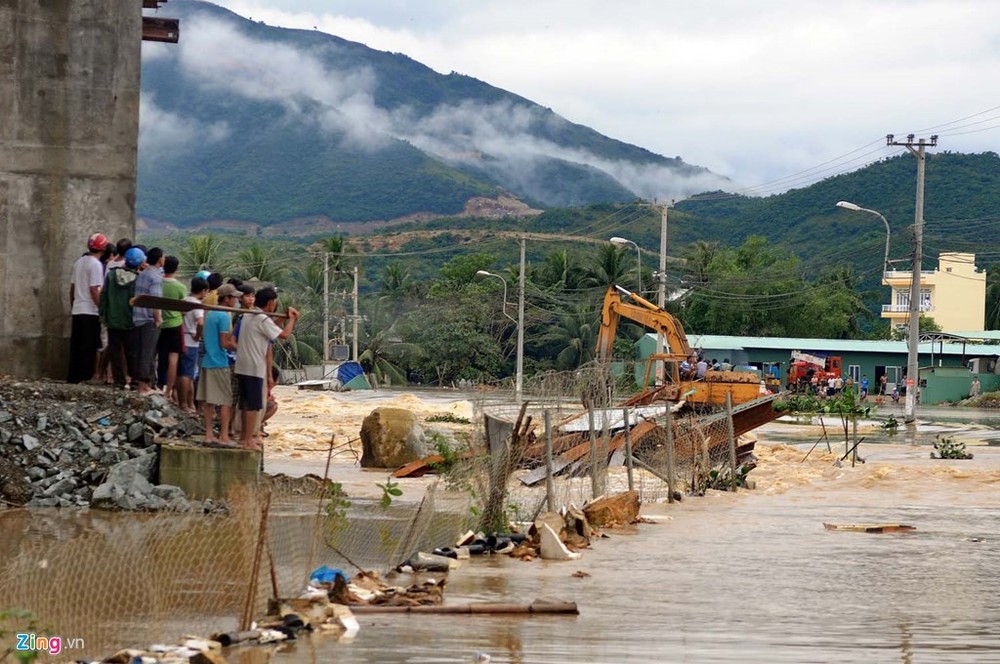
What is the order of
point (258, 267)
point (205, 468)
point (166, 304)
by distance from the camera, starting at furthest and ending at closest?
1. point (258, 267)
2. point (205, 468)
3. point (166, 304)

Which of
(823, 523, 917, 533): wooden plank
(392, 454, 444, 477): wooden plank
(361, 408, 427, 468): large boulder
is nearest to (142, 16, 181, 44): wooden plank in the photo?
(361, 408, 427, 468): large boulder

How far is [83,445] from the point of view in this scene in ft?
51.0

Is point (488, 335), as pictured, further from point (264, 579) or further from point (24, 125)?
A: point (264, 579)

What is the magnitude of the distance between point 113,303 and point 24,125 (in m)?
3.17

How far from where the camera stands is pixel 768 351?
80.4 m

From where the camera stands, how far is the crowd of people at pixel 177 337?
49.4 ft

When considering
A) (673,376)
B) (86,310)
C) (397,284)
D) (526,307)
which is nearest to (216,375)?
(86,310)

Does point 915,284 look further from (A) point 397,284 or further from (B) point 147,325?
(A) point 397,284

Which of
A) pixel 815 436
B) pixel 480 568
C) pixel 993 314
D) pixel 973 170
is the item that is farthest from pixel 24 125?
pixel 973 170

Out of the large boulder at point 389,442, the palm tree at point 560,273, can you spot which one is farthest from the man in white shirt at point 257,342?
the palm tree at point 560,273

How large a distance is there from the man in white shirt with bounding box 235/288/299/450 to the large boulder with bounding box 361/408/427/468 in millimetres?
8049

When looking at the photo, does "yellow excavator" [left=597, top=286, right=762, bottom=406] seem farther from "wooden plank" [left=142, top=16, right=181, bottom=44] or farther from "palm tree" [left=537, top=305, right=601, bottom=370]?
"palm tree" [left=537, top=305, right=601, bottom=370]

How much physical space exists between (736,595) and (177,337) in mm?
7691

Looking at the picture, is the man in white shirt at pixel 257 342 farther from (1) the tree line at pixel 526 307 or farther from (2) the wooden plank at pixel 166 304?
(1) the tree line at pixel 526 307
